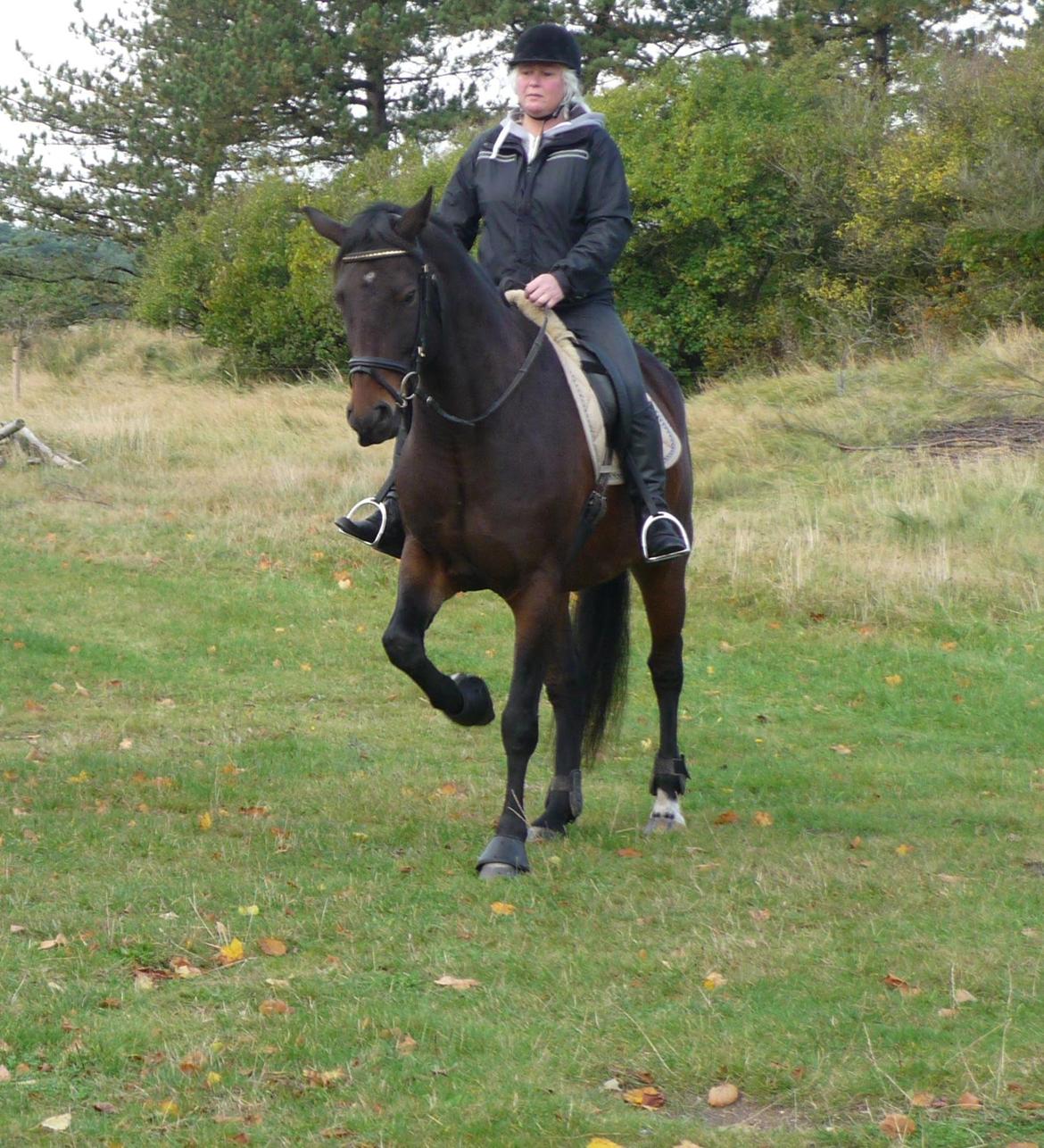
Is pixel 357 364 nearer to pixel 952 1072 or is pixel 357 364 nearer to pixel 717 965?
pixel 717 965

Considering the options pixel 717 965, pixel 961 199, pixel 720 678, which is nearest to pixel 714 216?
pixel 961 199

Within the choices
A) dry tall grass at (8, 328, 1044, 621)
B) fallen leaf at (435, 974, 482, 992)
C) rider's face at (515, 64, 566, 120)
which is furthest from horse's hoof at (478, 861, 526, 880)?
dry tall grass at (8, 328, 1044, 621)

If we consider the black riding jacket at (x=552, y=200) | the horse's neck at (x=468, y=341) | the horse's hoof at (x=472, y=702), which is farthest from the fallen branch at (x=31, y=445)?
the horse's neck at (x=468, y=341)

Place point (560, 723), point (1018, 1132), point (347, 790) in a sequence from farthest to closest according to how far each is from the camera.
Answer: point (347, 790) → point (560, 723) → point (1018, 1132)

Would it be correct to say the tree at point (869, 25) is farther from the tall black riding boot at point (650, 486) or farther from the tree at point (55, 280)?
the tall black riding boot at point (650, 486)

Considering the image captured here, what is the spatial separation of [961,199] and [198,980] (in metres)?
24.8

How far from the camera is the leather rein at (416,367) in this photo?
19.1 feet

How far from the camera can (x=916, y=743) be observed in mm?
10664

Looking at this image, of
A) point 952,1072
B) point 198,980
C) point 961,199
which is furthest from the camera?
point 961,199

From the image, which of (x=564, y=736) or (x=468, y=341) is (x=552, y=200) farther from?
(x=564, y=736)

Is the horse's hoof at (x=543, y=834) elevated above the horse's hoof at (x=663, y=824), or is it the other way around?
the horse's hoof at (x=543, y=834)

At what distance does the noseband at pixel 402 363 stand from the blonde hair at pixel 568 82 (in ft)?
4.84

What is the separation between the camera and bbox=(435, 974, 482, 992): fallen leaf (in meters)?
5.04

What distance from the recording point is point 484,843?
7.09 m
